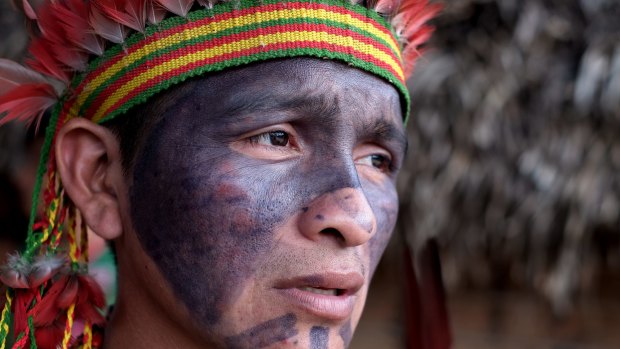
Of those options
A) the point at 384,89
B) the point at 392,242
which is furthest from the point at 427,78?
the point at 384,89

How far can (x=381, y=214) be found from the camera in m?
2.19

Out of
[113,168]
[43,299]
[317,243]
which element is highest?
[113,168]

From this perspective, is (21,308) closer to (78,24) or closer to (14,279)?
(14,279)

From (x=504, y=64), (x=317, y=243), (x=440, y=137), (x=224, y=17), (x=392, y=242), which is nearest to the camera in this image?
(x=317, y=243)

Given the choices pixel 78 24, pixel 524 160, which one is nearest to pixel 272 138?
pixel 78 24

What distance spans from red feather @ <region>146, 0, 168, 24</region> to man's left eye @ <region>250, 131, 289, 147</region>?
0.38 meters

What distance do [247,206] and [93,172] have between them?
1.65ft

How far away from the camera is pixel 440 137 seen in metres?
4.07

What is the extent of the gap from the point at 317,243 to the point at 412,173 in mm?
2380

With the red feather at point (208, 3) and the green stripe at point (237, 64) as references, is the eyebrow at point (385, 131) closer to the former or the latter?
the green stripe at point (237, 64)

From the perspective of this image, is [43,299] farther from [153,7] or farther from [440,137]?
[440,137]

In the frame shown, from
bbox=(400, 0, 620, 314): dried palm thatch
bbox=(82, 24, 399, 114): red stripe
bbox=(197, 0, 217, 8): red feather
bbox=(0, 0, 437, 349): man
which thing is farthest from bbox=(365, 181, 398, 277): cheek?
bbox=(400, 0, 620, 314): dried palm thatch

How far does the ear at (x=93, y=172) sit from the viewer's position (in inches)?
82.4

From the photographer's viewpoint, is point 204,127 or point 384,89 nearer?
point 204,127
